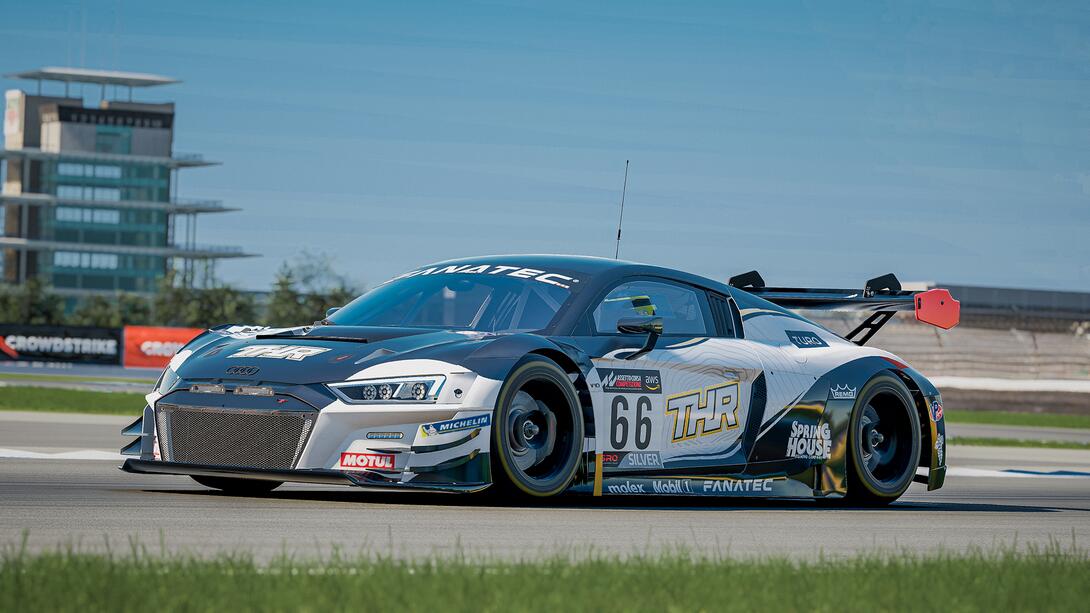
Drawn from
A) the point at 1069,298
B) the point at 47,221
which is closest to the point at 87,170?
the point at 47,221

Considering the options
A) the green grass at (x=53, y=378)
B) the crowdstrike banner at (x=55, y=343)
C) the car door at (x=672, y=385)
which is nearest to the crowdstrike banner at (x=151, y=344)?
Result: the crowdstrike banner at (x=55, y=343)

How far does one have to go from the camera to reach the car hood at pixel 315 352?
7246 millimetres

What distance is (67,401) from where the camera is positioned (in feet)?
83.6

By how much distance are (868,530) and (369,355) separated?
2521 millimetres

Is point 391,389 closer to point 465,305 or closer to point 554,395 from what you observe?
point 554,395

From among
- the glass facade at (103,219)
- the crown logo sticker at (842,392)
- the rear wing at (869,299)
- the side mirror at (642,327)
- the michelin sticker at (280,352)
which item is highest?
the glass facade at (103,219)

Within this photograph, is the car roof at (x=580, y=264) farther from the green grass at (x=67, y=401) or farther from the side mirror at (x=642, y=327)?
the green grass at (x=67, y=401)

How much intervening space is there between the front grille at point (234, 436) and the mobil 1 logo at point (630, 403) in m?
1.66

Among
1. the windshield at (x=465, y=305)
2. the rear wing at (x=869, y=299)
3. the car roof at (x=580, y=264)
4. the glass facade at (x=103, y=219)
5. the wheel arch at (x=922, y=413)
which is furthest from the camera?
the glass facade at (x=103, y=219)

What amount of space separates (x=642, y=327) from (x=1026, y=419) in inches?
1265

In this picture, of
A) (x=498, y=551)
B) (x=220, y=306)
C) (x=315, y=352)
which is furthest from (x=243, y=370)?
(x=220, y=306)

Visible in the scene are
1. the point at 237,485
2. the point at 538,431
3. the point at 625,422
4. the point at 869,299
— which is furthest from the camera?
the point at 869,299

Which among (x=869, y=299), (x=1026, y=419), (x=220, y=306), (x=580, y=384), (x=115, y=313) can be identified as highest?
(x=869, y=299)

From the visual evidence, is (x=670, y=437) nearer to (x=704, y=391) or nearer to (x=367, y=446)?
(x=704, y=391)
